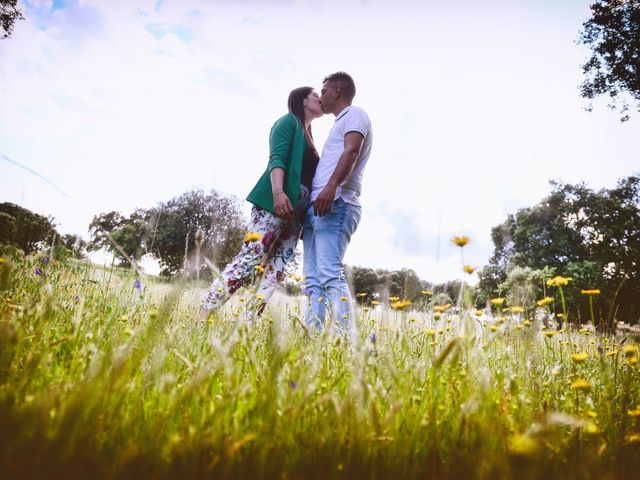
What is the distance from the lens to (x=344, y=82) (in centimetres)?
377

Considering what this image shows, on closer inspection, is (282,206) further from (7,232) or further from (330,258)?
(7,232)

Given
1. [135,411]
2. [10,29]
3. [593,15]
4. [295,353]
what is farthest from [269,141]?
[10,29]

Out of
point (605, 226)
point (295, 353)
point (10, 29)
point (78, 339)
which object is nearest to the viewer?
point (78, 339)

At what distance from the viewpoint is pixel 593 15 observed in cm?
1068

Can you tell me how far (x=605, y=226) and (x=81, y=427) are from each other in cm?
3449

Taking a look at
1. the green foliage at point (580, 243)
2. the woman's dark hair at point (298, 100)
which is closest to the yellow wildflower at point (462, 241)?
the woman's dark hair at point (298, 100)

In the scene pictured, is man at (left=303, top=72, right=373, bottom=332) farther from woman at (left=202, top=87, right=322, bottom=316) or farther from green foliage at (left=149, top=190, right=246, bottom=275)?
green foliage at (left=149, top=190, right=246, bottom=275)

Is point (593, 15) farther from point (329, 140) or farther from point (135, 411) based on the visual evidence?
point (135, 411)

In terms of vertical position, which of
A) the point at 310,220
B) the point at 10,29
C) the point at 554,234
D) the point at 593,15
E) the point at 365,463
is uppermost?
the point at 593,15

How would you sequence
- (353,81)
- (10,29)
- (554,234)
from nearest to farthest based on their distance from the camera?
1. (353,81)
2. (10,29)
3. (554,234)

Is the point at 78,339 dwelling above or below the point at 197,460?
above

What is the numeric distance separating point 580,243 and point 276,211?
32.9 m

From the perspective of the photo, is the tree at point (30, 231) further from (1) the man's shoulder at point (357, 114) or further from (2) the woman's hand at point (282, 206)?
(1) the man's shoulder at point (357, 114)

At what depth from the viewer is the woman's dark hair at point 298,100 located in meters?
3.99
